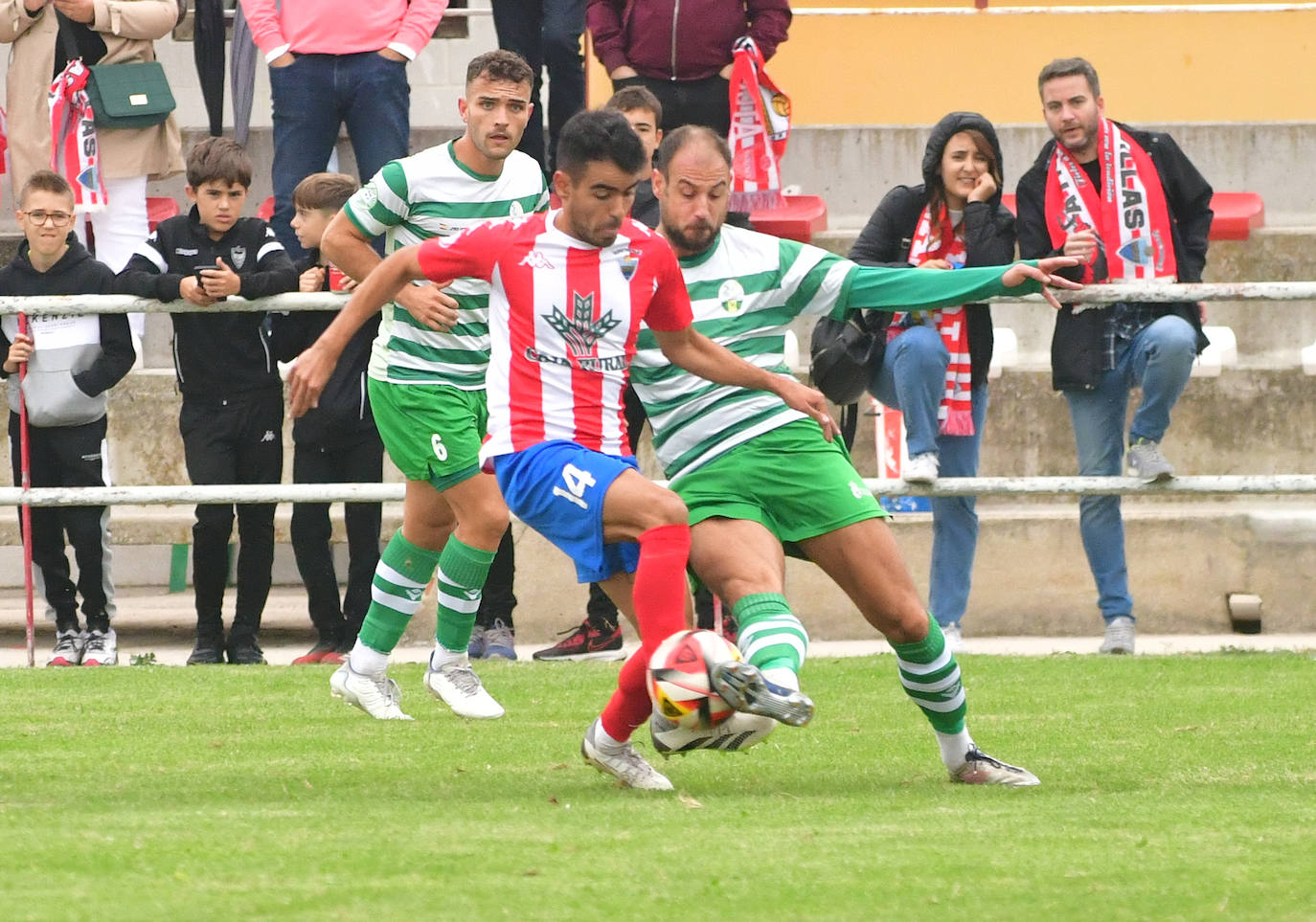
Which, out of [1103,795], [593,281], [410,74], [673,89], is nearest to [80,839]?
[593,281]

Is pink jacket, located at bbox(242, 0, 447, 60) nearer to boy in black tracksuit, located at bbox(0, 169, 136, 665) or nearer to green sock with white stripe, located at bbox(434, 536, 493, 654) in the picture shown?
boy in black tracksuit, located at bbox(0, 169, 136, 665)

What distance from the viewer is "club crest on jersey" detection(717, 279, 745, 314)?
5.84 meters

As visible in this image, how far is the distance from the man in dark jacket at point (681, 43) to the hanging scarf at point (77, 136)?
101 inches

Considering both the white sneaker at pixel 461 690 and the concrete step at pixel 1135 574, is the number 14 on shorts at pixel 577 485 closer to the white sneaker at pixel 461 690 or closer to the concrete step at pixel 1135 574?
the white sneaker at pixel 461 690

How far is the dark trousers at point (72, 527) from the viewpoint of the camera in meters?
8.61

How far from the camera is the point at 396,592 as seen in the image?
23.3ft

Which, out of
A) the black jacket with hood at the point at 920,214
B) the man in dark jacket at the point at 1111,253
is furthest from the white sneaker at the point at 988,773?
the black jacket with hood at the point at 920,214

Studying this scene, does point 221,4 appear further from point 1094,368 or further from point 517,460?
point 517,460

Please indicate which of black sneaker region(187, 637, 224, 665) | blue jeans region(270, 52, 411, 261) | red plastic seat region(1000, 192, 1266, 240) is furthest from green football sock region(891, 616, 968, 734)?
red plastic seat region(1000, 192, 1266, 240)

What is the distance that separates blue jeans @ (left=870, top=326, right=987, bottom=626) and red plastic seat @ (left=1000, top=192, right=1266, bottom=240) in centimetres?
293

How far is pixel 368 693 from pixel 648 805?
2.10 meters

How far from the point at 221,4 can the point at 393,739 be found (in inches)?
237

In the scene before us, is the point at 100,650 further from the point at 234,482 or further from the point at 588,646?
the point at 588,646

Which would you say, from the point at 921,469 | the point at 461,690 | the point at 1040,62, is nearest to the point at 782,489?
the point at 461,690
